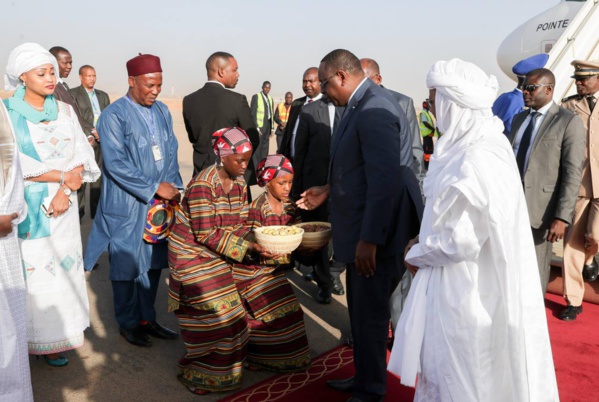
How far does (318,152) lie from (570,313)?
2764mm

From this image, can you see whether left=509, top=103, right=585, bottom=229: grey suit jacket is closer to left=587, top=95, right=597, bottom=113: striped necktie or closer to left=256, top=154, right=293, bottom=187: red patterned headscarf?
left=587, top=95, right=597, bottom=113: striped necktie

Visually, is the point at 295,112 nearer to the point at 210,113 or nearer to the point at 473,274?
the point at 210,113

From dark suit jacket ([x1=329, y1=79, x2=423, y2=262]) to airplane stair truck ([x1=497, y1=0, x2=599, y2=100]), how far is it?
691 cm

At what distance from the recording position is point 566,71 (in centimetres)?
979

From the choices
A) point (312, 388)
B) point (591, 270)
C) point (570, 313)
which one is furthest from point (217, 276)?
point (591, 270)

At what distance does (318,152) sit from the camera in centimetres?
→ 546

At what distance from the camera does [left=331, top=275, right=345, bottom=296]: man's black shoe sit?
560cm

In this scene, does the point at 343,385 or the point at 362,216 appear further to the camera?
the point at 343,385

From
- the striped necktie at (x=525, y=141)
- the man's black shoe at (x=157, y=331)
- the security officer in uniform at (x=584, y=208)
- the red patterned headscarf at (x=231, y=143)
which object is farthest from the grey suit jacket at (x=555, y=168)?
the man's black shoe at (x=157, y=331)

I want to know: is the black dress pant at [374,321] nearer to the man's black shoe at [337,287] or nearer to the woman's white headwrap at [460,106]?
the woman's white headwrap at [460,106]

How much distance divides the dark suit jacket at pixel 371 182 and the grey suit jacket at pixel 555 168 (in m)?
1.62

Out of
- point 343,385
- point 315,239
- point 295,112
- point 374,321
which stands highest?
point 295,112

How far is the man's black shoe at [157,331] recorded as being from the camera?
4527mm

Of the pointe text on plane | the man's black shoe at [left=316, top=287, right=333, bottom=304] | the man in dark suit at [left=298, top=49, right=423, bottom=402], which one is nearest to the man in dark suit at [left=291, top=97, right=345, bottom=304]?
the man's black shoe at [left=316, top=287, right=333, bottom=304]
